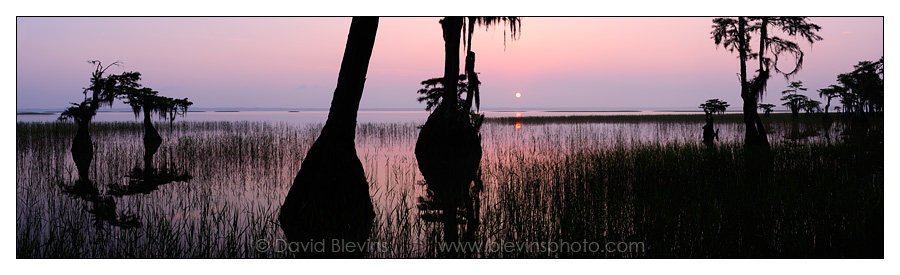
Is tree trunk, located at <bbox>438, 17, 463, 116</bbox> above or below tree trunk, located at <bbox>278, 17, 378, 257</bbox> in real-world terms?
above

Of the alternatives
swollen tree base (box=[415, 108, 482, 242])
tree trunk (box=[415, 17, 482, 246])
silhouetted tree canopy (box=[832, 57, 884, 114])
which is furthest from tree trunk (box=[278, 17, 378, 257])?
silhouetted tree canopy (box=[832, 57, 884, 114])

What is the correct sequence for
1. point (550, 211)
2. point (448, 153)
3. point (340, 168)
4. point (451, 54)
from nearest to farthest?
point (340, 168)
point (550, 211)
point (448, 153)
point (451, 54)

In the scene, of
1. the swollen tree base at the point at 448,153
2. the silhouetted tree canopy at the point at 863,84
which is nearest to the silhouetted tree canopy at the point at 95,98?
the swollen tree base at the point at 448,153

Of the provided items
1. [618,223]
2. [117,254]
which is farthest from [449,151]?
[117,254]

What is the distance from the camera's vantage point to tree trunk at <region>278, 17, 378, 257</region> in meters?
6.80

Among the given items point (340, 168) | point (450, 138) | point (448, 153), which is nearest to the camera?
point (340, 168)

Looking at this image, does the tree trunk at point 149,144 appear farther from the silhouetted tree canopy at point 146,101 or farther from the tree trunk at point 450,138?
the tree trunk at point 450,138

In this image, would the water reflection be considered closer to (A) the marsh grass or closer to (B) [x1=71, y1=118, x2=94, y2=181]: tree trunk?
(A) the marsh grass

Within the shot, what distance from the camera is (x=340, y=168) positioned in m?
7.09

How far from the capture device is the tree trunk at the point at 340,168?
6.80 metres

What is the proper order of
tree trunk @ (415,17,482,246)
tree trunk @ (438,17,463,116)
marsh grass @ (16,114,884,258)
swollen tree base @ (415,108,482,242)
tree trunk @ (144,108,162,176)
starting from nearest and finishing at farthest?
marsh grass @ (16,114,884,258) < swollen tree base @ (415,108,482,242) < tree trunk @ (415,17,482,246) < tree trunk @ (144,108,162,176) < tree trunk @ (438,17,463,116)

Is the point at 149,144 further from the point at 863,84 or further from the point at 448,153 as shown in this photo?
the point at 863,84

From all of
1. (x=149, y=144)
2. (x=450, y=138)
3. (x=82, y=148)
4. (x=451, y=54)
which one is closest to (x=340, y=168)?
(x=450, y=138)

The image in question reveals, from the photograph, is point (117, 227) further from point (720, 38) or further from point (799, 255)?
point (720, 38)
